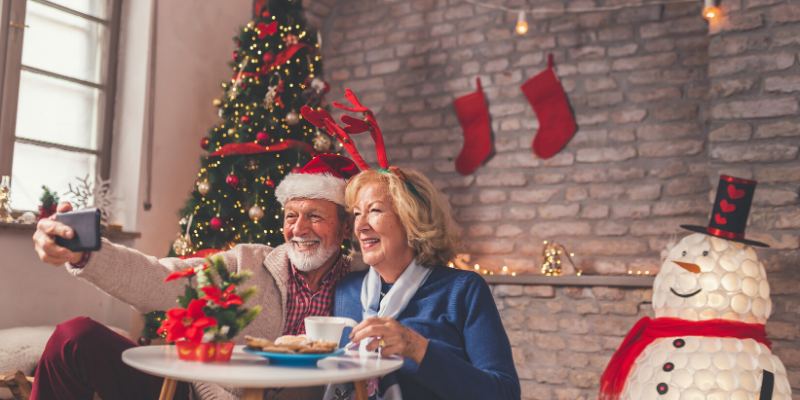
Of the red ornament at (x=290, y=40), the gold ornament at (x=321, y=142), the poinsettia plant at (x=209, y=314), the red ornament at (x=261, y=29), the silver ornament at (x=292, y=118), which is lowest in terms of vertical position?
the poinsettia plant at (x=209, y=314)

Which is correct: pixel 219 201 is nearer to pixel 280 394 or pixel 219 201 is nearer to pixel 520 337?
pixel 280 394

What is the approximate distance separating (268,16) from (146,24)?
0.76 meters

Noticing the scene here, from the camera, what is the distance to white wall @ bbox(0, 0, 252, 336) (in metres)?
3.05

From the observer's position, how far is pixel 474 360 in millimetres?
1521

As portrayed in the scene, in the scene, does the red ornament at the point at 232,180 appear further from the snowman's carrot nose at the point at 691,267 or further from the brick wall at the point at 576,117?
the snowman's carrot nose at the point at 691,267

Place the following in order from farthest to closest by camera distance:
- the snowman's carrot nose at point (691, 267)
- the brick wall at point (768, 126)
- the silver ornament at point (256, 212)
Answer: the silver ornament at point (256, 212) → the brick wall at point (768, 126) → the snowman's carrot nose at point (691, 267)

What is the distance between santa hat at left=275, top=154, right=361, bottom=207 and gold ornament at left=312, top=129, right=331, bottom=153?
42.4 inches

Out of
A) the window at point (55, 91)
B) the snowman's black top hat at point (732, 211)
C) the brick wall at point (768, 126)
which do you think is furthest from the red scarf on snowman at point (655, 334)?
the window at point (55, 91)

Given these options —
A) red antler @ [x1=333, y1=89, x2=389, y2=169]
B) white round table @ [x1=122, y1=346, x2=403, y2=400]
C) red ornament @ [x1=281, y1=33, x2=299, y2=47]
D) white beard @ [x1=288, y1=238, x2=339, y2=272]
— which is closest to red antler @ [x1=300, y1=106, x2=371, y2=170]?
red antler @ [x1=333, y1=89, x2=389, y2=169]

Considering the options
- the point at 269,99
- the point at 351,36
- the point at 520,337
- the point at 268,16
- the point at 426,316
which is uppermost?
the point at 351,36

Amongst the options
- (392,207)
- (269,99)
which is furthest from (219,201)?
(392,207)

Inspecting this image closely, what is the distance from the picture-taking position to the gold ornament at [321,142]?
3.06m

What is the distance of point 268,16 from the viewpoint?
10.2ft

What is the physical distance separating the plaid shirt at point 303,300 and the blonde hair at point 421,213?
246 millimetres
